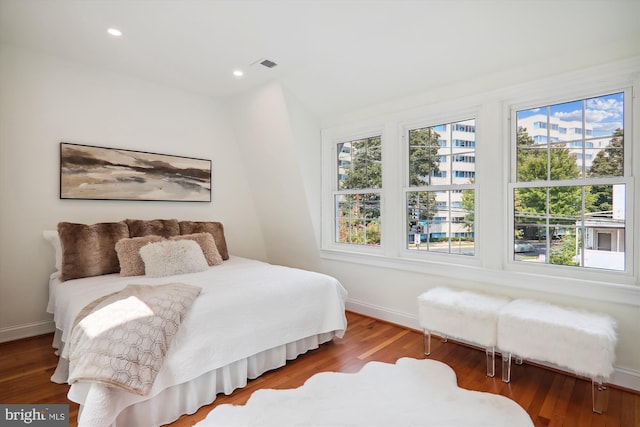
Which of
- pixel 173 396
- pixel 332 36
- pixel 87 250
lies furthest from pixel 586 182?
pixel 87 250

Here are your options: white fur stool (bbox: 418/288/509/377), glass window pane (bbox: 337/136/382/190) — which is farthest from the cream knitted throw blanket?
glass window pane (bbox: 337/136/382/190)

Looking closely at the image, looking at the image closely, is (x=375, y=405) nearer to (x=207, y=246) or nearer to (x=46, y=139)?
(x=207, y=246)

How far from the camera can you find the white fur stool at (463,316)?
2.31 metres

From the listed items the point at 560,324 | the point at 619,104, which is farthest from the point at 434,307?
the point at 619,104

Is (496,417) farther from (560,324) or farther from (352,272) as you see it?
(352,272)

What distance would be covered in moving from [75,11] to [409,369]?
11.5 feet

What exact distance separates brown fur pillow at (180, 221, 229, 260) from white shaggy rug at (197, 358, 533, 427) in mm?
1826

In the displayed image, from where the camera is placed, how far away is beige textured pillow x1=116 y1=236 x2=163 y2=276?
282 cm

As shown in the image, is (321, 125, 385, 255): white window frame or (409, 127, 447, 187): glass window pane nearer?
(409, 127, 447, 187): glass window pane

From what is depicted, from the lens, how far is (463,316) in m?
2.42

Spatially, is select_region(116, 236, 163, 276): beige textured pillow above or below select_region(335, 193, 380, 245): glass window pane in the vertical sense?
below

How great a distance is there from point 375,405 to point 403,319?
1.40m

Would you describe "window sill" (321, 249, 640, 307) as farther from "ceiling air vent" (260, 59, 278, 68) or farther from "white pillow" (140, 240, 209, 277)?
"ceiling air vent" (260, 59, 278, 68)

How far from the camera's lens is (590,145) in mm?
2365
